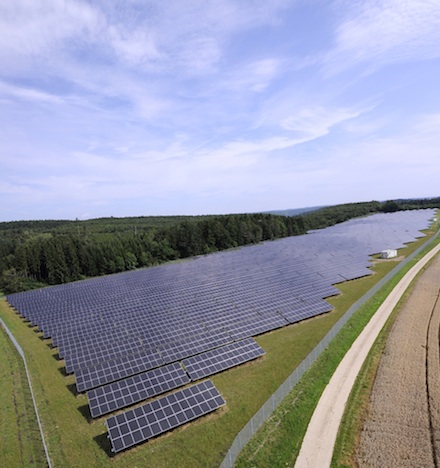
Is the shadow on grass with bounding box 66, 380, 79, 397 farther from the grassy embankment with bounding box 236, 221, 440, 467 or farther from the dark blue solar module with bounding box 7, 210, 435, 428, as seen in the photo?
the grassy embankment with bounding box 236, 221, 440, 467

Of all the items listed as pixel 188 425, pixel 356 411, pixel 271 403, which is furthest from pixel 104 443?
pixel 356 411

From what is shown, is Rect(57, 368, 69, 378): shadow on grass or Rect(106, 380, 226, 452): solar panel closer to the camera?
Rect(106, 380, 226, 452): solar panel

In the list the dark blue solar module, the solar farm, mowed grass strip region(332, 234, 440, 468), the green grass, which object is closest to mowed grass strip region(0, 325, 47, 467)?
the green grass

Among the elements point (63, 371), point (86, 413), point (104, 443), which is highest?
point (63, 371)

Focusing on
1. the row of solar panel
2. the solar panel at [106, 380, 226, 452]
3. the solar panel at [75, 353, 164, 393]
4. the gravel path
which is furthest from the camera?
the solar panel at [75, 353, 164, 393]

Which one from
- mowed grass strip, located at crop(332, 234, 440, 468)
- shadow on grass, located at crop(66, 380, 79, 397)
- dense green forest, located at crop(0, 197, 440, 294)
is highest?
dense green forest, located at crop(0, 197, 440, 294)

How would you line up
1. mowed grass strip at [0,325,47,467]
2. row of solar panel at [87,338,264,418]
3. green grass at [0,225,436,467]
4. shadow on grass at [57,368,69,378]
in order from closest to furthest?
green grass at [0,225,436,467]
mowed grass strip at [0,325,47,467]
row of solar panel at [87,338,264,418]
shadow on grass at [57,368,69,378]

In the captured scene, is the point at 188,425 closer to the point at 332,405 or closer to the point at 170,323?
the point at 332,405
